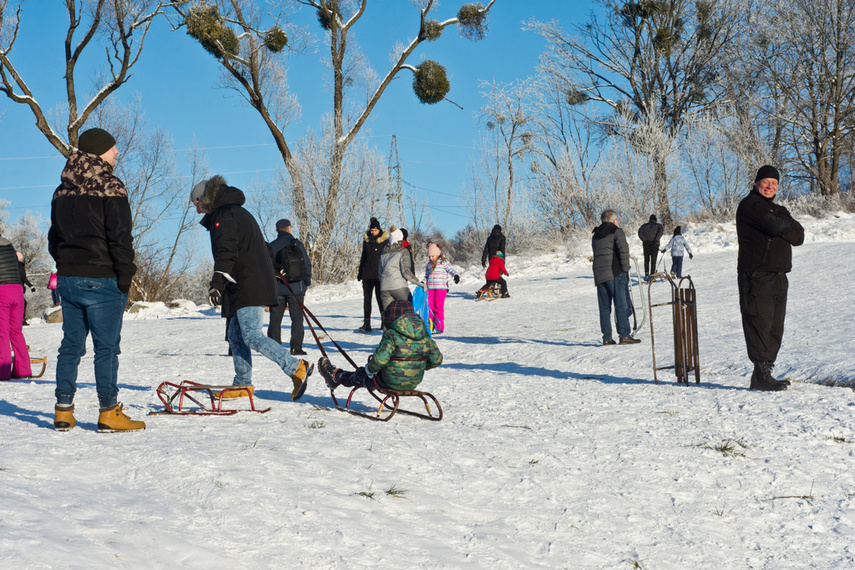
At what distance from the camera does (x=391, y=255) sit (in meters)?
10.2

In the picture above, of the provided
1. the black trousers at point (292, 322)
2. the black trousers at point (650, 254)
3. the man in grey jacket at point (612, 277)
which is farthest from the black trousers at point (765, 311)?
the black trousers at point (650, 254)

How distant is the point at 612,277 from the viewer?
971 cm

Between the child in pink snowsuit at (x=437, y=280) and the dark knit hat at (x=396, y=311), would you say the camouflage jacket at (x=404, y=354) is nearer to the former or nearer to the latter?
the dark knit hat at (x=396, y=311)

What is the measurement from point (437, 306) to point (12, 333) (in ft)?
22.5

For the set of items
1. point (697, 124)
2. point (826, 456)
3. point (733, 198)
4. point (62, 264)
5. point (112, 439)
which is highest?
point (697, 124)

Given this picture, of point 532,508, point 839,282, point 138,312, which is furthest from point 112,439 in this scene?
point 138,312

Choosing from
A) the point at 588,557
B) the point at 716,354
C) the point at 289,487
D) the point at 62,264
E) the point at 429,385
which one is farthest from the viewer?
the point at 716,354

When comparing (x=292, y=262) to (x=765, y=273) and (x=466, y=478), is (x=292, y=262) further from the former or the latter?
(x=466, y=478)

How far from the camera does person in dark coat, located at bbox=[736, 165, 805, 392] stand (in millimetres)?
6156

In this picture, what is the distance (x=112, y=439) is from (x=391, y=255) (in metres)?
6.22

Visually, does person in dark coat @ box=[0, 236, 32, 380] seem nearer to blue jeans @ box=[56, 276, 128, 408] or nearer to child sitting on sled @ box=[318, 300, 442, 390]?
blue jeans @ box=[56, 276, 128, 408]

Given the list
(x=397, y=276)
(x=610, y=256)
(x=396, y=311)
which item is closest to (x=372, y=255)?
(x=397, y=276)

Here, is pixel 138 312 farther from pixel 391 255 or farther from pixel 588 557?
pixel 588 557

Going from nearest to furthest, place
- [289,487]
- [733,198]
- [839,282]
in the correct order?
[289,487], [839,282], [733,198]
